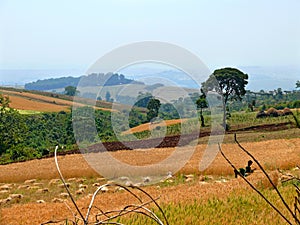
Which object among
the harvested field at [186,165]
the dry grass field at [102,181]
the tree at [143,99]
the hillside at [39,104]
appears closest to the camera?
the dry grass field at [102,181]

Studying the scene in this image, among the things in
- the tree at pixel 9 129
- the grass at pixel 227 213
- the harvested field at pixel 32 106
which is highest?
the grass at pixel 227 213

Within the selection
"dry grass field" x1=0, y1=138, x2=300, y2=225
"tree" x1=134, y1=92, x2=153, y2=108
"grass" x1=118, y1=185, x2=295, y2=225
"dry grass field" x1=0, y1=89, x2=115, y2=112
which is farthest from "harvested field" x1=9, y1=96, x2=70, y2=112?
"grass" x1=118, y1=185, x2=295, y2=225

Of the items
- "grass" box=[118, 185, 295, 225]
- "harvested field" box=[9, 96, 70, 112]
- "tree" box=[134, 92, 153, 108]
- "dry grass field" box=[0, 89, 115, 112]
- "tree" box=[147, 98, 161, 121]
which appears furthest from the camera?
"dry grass field" box=[0, 89, 115, 112]

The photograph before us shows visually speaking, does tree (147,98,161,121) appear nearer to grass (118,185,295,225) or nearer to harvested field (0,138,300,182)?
harvested field (0,138,300,182)

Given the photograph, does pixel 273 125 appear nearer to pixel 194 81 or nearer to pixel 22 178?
pixel 22 178

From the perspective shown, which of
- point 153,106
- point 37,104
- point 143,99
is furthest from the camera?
point 37,104

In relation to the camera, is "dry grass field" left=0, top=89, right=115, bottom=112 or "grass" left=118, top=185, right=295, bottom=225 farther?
"dry grass field" left=0, top=89, right=115, bottom=112

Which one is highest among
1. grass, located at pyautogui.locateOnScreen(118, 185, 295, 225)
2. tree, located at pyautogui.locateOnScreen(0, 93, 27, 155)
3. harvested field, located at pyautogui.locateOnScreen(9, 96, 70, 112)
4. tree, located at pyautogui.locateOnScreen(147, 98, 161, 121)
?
tree, located at pyautogui.locateOnScreen(147, 98, 161, 121)

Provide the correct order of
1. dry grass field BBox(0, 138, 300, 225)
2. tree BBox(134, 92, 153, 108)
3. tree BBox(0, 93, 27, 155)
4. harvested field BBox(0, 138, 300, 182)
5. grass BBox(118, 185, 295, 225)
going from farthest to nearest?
tree BBox(0, 93, 27, 155) < tree BBox(134, 92, 153, 108) < harvested field BBox(0, 138, 300, 182) < dry grass field BBox(0, 138, 300, 225) < grass BBox(118, 185, 295, 225)

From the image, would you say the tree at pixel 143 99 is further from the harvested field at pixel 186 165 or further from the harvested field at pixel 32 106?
the harvested field at pixel 32 106

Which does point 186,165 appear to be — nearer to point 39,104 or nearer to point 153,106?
point 153,106

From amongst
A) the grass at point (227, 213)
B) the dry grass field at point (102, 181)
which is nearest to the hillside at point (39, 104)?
the dry grass field at point (102, 181)

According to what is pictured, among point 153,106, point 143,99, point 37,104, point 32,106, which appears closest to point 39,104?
point 37,104

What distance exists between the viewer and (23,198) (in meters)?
12.5
